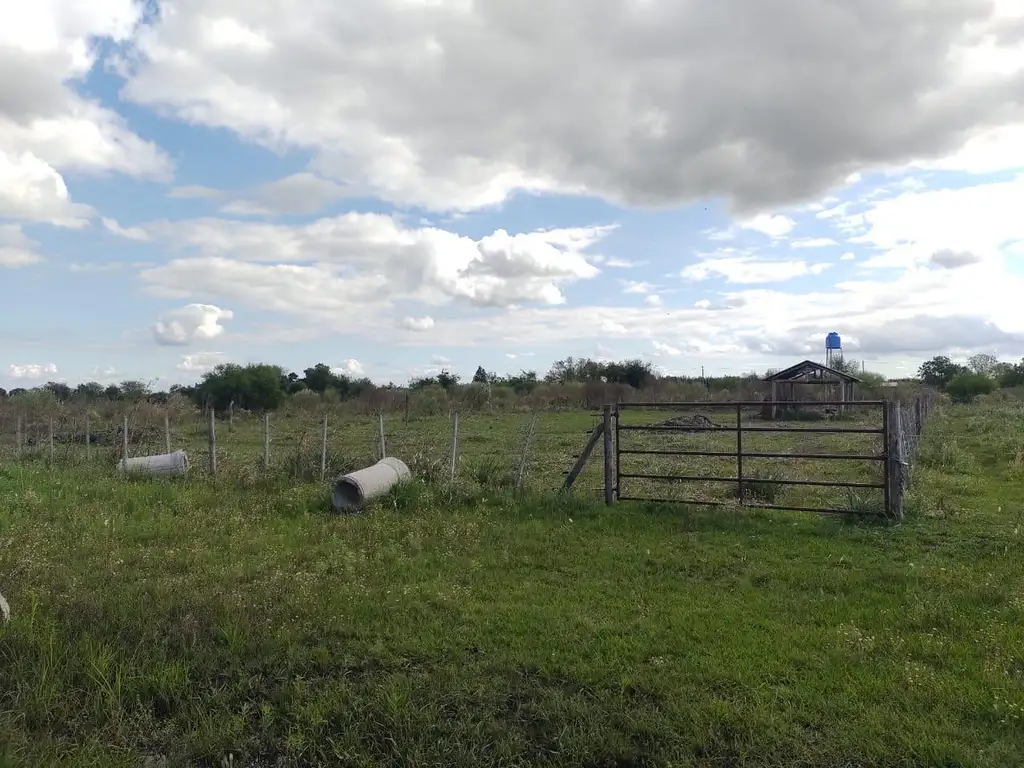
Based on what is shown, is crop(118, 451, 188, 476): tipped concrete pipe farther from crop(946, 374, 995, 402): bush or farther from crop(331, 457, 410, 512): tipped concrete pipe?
crop(946, 374, 995, 402): bush

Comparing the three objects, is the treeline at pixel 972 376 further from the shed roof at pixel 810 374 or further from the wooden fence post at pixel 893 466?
the wooden fence post at pixel 893 466

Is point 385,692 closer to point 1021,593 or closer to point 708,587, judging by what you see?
point 708,587

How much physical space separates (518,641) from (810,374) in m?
34.9

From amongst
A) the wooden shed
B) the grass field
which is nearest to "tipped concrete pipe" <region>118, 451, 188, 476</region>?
the grass field

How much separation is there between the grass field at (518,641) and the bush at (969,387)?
2453 inches

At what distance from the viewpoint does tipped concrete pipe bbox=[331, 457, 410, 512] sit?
10.2m

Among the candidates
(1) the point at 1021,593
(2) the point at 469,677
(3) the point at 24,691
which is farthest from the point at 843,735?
(3) the point at 24,691

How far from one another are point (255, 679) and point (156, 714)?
1.94ft

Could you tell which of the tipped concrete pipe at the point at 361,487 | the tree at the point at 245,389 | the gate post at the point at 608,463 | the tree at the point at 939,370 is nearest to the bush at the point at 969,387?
the tree at the point at 939,370

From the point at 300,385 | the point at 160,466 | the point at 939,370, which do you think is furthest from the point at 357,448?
the point at 939,370

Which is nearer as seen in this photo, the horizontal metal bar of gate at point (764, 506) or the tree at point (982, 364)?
the horizontal metal bar of gate at point (764, 506)

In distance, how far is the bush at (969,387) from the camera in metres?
61.7

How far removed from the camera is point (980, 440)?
2044 centimetres

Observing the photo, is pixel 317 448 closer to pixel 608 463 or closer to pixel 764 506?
pixel 608 463
